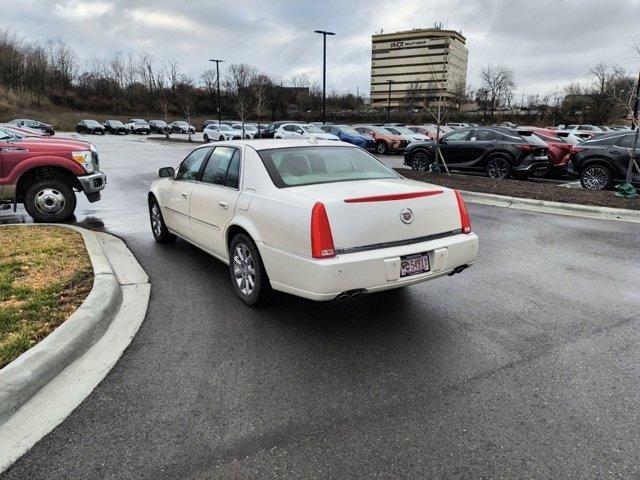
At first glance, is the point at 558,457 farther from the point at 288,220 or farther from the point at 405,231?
the point at 288,220

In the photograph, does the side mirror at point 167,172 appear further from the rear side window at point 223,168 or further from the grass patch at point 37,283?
the grass patch at point 37,283

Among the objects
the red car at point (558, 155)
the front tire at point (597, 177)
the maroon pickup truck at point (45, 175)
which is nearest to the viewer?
the maroon pickup truck at point (45, 175)

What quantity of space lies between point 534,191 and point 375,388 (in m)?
9.54

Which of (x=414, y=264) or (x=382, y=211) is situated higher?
(x=382, y=211)

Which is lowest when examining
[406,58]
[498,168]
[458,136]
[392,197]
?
[498,168]

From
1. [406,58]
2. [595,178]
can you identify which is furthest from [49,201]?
[406,58]

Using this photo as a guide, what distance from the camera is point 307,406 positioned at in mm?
3031

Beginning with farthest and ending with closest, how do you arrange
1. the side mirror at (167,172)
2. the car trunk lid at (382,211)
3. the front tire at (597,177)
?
the front tire at (597,177) < the side mirror at (167,172) < the car trunk lid at (382,211)

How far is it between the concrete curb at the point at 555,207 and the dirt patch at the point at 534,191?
1.14 ft

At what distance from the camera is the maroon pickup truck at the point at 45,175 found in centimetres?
790

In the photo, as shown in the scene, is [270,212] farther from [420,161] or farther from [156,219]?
[420,161]

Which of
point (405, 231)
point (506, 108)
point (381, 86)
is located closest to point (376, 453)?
point (405, 231)

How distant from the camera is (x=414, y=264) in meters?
3.94

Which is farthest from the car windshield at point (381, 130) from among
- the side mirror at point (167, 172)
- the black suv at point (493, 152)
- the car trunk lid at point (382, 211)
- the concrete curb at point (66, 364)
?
the concrete curb at point (66, 364)
